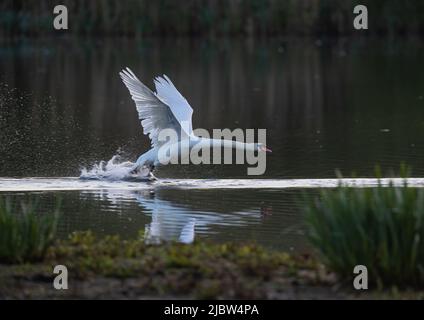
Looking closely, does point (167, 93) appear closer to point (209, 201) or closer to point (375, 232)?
point (209, 201)

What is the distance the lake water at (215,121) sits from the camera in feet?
50.1

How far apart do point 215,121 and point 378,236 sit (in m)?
16.9

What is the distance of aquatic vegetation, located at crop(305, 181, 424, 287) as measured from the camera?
31.9 ft

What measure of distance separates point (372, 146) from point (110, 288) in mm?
12728

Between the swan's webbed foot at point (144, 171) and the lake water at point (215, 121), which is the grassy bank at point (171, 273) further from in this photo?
the swan's webbed foot at point (144, 171)

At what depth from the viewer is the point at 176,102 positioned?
1742 centimetres

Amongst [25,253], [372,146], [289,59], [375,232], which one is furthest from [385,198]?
[289,59]

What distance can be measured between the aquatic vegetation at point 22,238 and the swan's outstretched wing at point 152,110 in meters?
6.88

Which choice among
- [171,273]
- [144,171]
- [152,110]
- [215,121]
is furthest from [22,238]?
[215,121]

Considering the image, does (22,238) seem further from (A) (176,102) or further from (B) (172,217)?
(A) (176,102)

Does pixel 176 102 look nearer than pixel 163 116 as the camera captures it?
Yes

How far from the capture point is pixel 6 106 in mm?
28828

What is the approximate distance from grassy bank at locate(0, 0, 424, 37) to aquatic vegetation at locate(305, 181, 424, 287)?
3743cm

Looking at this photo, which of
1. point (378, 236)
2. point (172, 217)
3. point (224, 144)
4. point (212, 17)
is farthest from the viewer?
point (212, 17)
